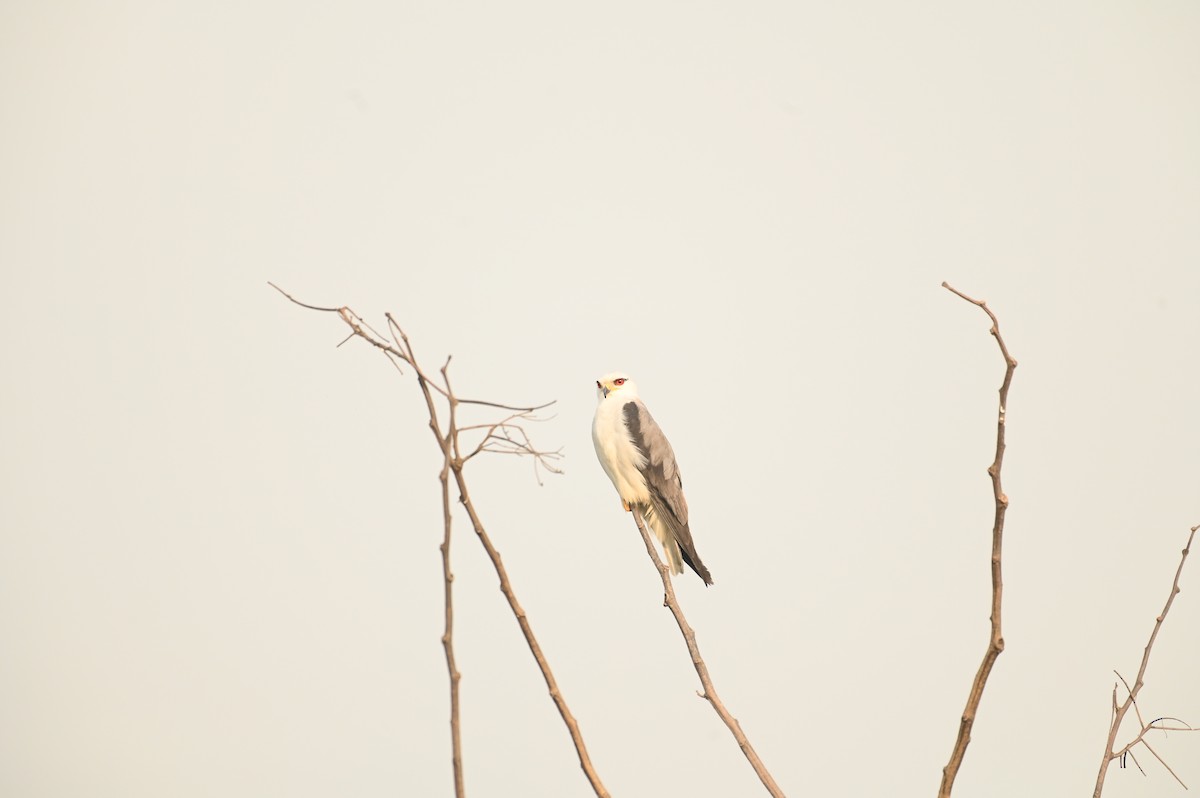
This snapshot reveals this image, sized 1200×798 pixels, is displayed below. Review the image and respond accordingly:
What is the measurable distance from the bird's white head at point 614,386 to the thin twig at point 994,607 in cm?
688

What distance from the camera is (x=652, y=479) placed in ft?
26.2

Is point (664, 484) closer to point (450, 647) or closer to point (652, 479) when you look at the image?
point (652, 479)

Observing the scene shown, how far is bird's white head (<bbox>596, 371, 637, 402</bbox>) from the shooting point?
876 cm

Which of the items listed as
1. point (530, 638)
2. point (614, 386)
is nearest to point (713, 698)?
point (530, 638)

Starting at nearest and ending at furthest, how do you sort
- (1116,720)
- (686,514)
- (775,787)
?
(775,787)
(1116,720)
(686,514)

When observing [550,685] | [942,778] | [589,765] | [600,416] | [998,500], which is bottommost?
[942,778]

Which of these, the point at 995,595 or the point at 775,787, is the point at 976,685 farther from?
the point at 775,787

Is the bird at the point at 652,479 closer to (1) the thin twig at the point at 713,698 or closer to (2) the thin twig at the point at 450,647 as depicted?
Answer: (1) the thin twig at the point at 713,698

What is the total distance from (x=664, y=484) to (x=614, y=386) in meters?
1.15

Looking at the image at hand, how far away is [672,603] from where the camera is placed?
321 centimetres

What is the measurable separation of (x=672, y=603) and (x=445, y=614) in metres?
1.55

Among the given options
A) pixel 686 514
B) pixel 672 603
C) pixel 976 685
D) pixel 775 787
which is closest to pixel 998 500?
pixel 976 685

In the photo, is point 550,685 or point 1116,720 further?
point 1116,720

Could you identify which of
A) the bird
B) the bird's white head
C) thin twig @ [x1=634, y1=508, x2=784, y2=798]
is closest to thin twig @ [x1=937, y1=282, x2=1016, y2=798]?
thin twig @ [x1=634, y1=508, x2=784, y2=798]
